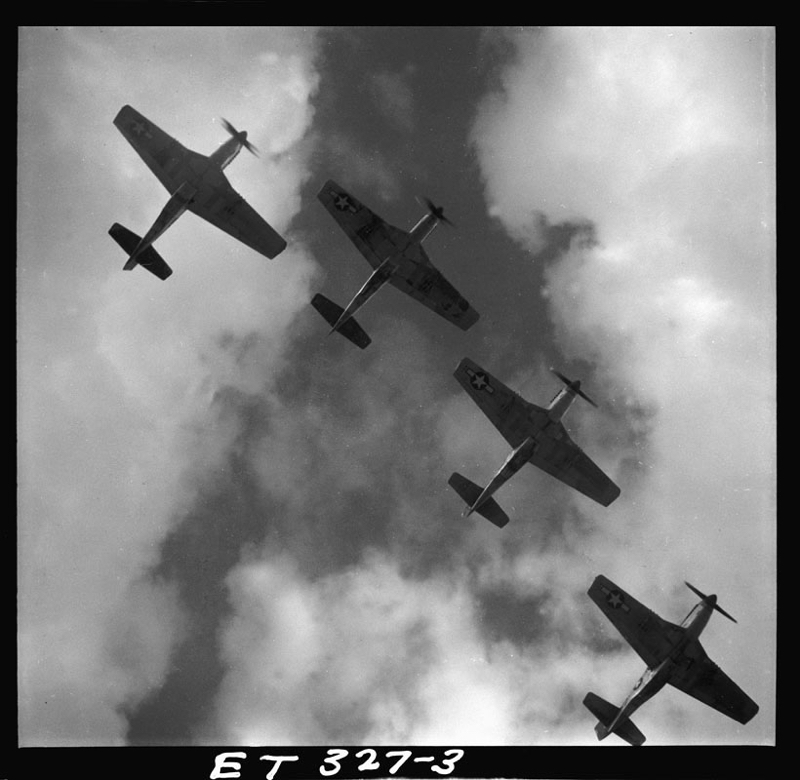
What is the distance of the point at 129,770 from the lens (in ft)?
77.2

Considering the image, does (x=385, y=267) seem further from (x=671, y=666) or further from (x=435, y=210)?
(x=671, y=666)

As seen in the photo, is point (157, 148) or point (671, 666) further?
point (671, 666)

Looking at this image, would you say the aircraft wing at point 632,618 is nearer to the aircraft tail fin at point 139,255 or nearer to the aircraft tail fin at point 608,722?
the aircraft tail fin at point 608,722

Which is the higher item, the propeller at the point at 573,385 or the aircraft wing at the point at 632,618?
the propeller at the point at 573,385

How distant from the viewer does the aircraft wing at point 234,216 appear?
34281mm

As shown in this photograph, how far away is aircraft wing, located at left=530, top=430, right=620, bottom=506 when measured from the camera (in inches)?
1483

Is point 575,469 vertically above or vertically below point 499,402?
below

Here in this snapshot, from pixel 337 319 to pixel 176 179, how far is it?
948 cm

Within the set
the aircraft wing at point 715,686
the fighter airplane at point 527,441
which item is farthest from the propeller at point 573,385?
the aircraft wing at point 715,686

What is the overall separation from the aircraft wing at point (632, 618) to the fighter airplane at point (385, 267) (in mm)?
14133

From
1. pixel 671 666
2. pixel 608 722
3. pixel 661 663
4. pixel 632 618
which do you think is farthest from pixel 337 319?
pixel 608 722

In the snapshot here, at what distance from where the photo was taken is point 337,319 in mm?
36531
